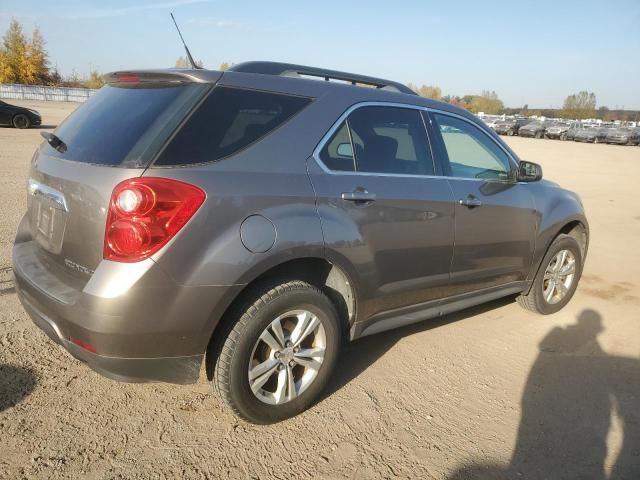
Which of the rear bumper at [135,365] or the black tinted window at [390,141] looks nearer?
the rear bumper at [135,365]

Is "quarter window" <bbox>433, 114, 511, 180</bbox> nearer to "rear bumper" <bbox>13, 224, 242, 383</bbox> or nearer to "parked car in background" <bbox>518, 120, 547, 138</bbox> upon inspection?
"rear bumper" <bbox>13, 224, 242, 383</bbox>

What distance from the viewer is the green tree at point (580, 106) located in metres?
92.8

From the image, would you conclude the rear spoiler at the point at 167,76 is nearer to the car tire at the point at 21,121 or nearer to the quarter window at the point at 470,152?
the quarter window at the point at 470,152

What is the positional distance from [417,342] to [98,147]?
8.69 feet

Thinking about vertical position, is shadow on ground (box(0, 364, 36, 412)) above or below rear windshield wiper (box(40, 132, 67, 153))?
below

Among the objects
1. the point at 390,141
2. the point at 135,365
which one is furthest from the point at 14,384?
the point at 390,141

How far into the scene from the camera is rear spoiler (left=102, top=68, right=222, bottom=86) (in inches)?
103

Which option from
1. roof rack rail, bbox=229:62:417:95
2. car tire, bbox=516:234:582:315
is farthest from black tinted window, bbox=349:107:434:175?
car tire, bbox=516:234:582:315

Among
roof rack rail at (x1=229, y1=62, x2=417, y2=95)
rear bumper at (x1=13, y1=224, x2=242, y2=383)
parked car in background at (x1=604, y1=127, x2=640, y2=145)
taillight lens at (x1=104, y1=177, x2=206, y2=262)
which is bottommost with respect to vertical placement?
rear bumper at (x1=13, y1=224, x2=242, y2=383)

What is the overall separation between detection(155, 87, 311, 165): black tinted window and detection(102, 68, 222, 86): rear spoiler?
91mm

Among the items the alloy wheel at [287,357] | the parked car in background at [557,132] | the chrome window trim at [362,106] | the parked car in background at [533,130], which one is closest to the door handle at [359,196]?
the chrome window trim at [362,106]

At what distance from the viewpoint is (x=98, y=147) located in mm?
2574

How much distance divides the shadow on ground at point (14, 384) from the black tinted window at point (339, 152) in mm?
2123

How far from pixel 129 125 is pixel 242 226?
2.50 ft
